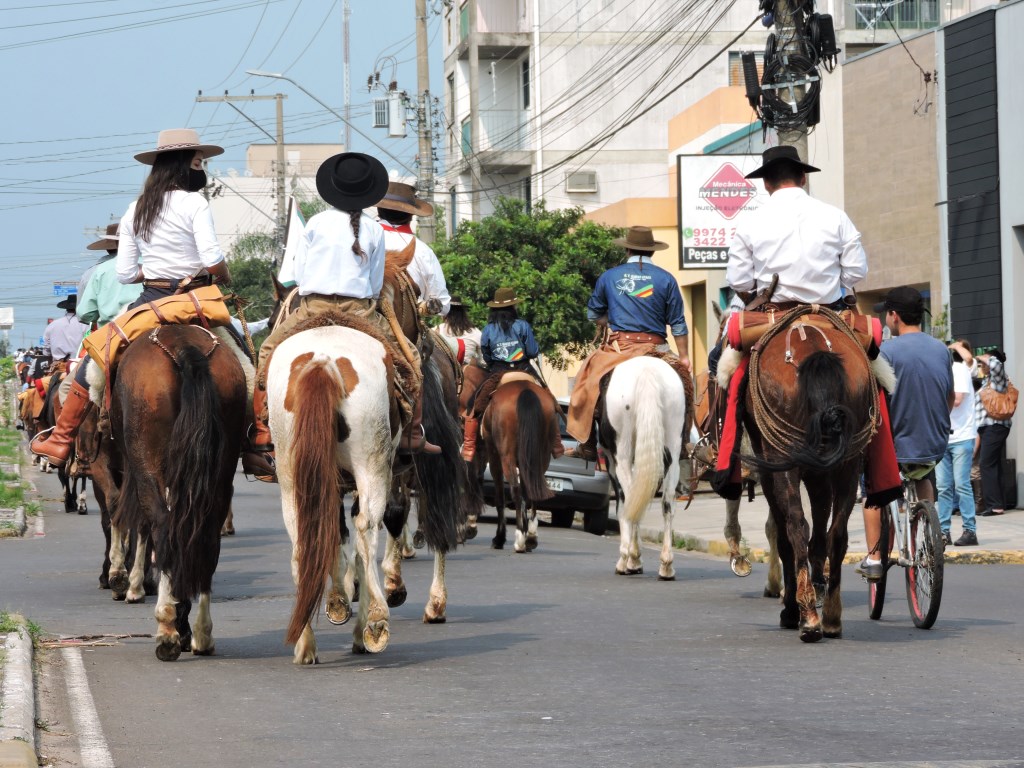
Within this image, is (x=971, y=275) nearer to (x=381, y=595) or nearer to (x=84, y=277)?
(x=84, y=277)

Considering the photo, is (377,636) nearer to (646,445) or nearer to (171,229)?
(171,229)

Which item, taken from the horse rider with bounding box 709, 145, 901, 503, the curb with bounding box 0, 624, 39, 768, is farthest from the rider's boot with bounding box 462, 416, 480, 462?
the curb with bounding box 0, 624, 39, 768

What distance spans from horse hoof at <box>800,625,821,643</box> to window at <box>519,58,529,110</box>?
156 feet

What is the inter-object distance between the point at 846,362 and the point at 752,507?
12806 mm

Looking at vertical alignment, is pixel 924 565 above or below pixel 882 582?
above

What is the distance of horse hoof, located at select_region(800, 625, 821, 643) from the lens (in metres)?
9.19

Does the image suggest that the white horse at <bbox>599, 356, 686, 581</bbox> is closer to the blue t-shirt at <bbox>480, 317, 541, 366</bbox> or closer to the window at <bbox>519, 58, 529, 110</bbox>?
the blue t-shirt at <bbox>480, 317, 541, 366</bbox>

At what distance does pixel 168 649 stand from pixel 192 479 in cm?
90

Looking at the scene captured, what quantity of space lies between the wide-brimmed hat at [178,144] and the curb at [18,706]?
9.22 ft

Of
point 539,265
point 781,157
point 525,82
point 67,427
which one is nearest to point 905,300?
point 781,157

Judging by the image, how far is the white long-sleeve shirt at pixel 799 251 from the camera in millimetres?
9703

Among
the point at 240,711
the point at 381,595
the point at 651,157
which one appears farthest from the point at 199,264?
the point at 651,157

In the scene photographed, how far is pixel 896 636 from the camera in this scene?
9805 millimetres

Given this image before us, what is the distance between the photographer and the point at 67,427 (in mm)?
11430
